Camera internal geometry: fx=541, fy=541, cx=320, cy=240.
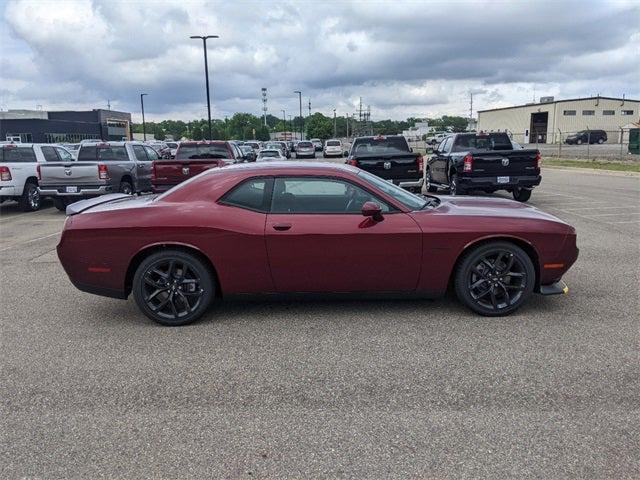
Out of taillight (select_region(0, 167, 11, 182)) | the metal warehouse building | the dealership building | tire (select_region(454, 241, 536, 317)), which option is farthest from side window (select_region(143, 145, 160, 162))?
the metal warehouse building

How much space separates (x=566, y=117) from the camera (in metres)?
73.3

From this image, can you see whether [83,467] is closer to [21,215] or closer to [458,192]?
[458,192]

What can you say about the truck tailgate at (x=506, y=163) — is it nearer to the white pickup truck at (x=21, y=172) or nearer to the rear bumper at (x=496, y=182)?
the rear bumper at (x=496, y=182)

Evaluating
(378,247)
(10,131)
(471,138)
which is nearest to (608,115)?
(471,138)

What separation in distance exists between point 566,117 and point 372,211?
255 feet

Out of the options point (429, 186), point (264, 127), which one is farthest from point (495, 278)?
point (264, 127)

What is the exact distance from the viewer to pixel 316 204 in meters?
5.10

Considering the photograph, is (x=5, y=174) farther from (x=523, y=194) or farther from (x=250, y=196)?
(x=523, y=194)

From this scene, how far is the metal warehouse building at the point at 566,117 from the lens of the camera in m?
73.1

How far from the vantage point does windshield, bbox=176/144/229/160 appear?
14.5 metres

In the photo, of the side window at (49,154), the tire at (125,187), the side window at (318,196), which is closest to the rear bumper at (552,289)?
the side window at (318,196)

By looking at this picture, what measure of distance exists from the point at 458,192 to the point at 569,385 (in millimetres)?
9552

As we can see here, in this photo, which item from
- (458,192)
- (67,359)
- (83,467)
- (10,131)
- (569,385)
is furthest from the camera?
(10,131)

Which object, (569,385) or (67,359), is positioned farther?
(67,359)
